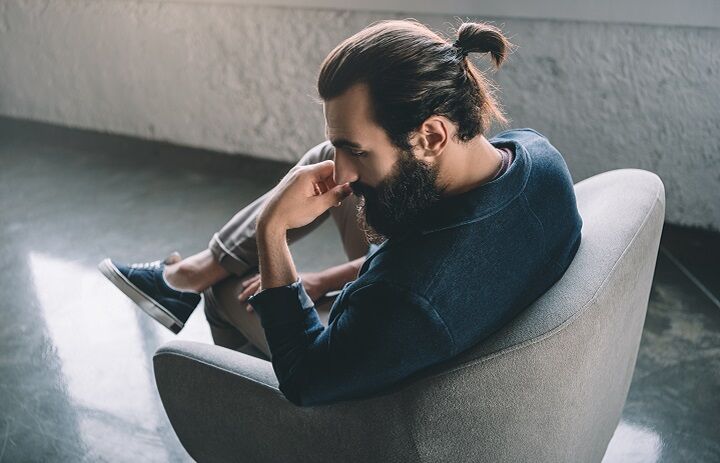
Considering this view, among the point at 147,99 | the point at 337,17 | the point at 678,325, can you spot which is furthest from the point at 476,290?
the point at 147,99

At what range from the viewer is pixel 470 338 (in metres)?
1.24

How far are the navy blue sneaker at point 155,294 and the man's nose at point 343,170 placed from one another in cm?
86

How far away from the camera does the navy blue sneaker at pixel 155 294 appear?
2.17 metres

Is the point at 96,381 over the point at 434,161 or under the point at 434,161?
under

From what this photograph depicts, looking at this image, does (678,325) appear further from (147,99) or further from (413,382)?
(147,99)

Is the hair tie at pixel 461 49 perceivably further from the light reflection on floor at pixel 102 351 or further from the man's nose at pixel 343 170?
the light reflection on floor at pixel 102 351

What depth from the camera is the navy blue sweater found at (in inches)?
47.5

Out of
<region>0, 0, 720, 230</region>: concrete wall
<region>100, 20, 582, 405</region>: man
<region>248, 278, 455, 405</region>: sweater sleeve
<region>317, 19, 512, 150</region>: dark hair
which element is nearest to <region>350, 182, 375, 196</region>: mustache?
<region>100, 20, 582, 405</region>: man

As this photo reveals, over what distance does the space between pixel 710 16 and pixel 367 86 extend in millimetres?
1784

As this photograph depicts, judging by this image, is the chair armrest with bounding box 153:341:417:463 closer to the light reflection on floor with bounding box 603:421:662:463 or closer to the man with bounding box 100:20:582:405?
the man with bounding box 100:20:582:405

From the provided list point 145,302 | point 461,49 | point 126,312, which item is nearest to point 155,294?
point 145,302

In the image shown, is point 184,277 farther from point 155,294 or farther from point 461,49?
point 461,49

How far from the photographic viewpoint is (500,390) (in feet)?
3.93

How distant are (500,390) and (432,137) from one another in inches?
17.3
